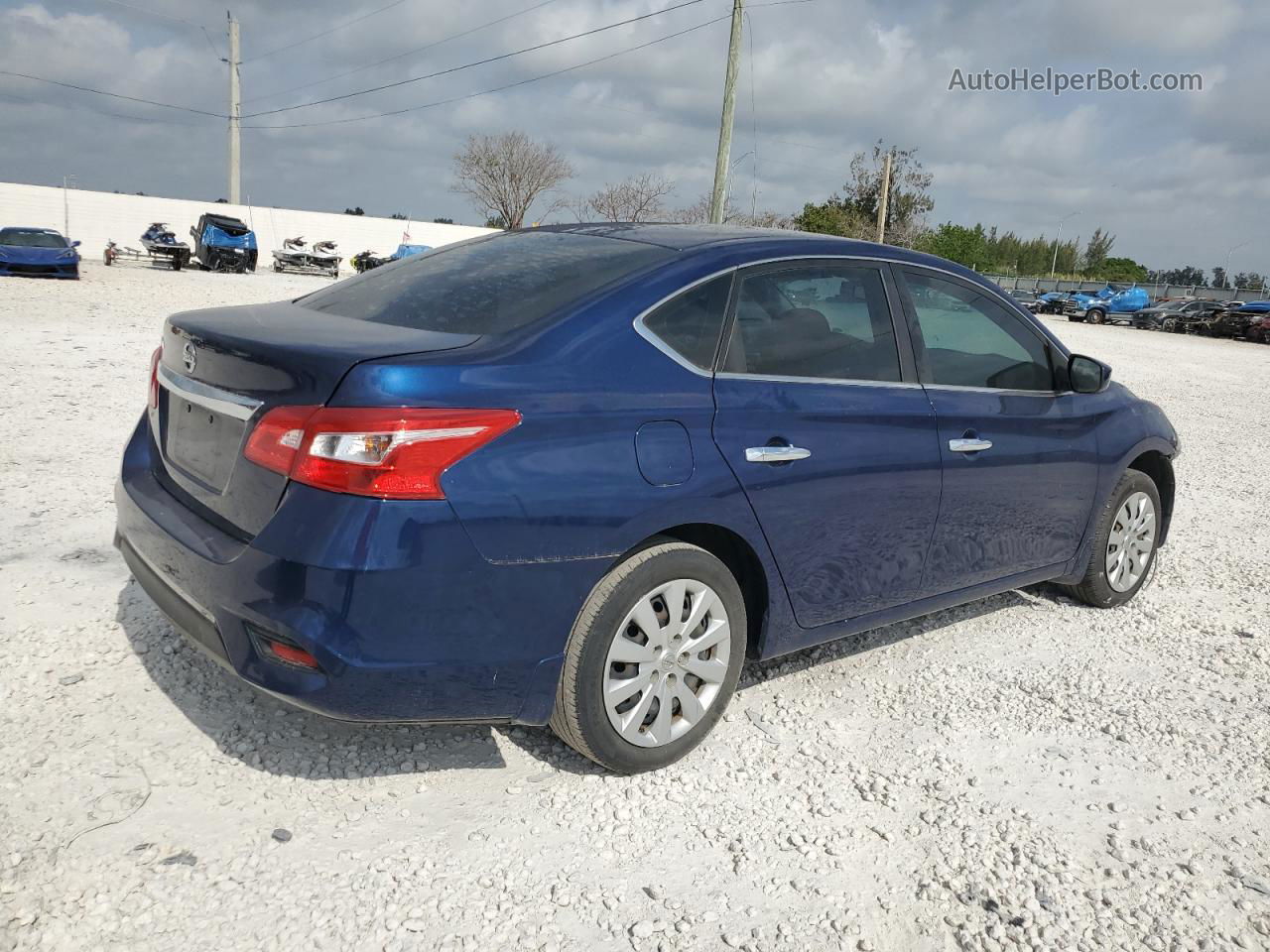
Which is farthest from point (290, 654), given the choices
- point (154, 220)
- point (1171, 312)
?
point (154, 220)

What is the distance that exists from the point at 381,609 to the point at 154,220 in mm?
47978

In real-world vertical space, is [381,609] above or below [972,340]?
below

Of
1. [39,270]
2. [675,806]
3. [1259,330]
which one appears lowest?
[675,806]

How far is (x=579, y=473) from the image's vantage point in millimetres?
2725

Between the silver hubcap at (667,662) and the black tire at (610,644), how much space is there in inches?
1.0

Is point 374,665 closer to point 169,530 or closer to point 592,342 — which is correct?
point 169,530

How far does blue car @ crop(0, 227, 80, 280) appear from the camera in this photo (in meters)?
22.5

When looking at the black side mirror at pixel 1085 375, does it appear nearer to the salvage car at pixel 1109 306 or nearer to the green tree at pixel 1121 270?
the salvage car at pixel 1109 306

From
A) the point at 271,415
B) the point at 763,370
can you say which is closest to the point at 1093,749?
the point at 763,370

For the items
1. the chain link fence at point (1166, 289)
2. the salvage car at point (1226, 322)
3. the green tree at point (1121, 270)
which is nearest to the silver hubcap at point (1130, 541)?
the salvage car at point (1226, 322)

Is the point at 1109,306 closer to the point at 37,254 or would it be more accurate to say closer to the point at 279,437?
the point at 37,254

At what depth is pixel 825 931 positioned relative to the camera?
2537 millimetres

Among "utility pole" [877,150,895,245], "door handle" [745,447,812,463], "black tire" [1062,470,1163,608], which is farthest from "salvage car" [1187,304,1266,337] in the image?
"door handle" [745,447,812,463]

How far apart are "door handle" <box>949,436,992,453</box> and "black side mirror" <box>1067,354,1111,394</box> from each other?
755 mm
